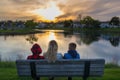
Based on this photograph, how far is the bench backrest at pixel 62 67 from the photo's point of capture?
28.7ft

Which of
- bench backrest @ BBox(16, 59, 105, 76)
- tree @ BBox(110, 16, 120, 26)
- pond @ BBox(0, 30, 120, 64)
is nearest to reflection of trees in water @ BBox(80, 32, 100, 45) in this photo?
pond @ BBox(0, 30, 120, 64)

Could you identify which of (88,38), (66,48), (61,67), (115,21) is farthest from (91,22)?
(61,67)

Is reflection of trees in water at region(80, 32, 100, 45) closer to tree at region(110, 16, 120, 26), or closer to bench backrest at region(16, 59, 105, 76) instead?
bench backrest at region(16, 59, 105, 76)

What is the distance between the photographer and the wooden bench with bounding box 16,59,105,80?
8734mm

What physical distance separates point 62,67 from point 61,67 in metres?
0.03

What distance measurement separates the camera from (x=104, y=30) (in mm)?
176875

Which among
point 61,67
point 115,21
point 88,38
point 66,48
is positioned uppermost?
point 115,21

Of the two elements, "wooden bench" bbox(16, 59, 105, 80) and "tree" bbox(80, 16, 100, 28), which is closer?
"wooden bench" bbox(16, 59, 105, 80)

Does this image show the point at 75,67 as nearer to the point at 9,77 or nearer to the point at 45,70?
the point at 45,70

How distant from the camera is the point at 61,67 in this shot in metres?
8.84

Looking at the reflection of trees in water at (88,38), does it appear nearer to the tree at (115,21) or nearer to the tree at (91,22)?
the tree at (91,22)

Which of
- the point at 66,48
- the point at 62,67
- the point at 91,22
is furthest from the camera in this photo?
the point at 91,22

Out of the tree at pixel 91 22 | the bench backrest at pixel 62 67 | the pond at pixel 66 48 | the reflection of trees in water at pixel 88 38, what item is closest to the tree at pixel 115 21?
the tree at pixel 91 22

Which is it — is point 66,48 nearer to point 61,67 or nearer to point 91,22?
point 61,67
